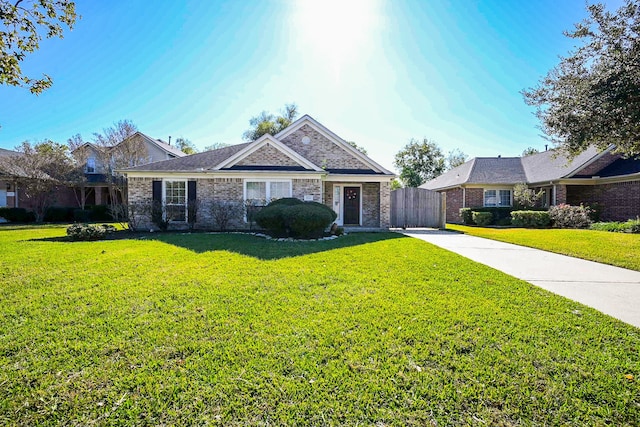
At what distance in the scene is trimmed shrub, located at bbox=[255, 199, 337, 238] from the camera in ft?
36.5

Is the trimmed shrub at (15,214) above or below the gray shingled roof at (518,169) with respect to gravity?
below

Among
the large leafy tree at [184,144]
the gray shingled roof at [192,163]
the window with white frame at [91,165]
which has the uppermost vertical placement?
the large leafy tree at [184,144]

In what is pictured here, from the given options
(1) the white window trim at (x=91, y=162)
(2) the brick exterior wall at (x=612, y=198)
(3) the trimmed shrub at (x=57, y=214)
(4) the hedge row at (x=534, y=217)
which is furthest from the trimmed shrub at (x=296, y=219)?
(1) the white window trim at (x=91, y=162)

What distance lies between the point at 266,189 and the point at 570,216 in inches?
656

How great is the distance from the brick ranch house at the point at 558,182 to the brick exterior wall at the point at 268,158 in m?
13.2

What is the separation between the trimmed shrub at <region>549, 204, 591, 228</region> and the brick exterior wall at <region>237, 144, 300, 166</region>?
49.6 ft

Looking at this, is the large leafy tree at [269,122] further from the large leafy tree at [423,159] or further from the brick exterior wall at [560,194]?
the brick exterior wall at [560,194]

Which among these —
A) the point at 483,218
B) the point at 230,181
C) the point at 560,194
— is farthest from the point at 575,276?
the point at 560,194

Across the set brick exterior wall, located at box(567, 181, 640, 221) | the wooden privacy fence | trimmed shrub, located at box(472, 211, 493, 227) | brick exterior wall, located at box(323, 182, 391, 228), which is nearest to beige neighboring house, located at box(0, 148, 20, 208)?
brick exterior wall, located at box(323, 182, 391, 228)

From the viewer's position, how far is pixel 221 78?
1405cm

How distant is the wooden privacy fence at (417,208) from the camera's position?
1714cm

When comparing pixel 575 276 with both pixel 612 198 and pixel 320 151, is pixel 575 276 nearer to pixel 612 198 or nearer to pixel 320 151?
pixel 320 151

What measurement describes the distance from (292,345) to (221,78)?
1403cm

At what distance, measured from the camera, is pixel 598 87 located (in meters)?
7.90
